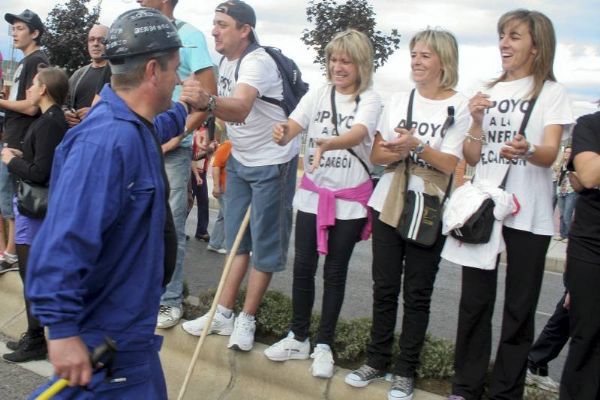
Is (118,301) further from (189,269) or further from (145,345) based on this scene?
(189,269)

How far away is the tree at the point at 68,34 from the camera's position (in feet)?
69.6

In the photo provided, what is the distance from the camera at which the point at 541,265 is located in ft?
11.6

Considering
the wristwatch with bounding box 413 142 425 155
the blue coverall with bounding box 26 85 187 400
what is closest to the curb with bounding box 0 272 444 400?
the wristwatch with bounding box 413 142 425 155

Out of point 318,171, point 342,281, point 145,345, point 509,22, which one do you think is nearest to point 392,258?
point 342,281

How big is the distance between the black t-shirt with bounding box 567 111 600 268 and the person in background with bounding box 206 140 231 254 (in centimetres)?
235

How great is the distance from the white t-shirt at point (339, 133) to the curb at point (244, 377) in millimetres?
989

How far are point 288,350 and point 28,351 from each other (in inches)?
79.7

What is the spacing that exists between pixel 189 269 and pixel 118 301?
5490mm

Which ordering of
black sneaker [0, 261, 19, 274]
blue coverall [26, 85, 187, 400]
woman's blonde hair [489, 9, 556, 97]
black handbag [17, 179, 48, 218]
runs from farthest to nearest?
black sneaker [0, 261, 19, 274]
black handbag [17, 179, 48, 218]
woman's blonde hair [489, 9, 556, 97]
blue coverall [26, 85, 187, 400]

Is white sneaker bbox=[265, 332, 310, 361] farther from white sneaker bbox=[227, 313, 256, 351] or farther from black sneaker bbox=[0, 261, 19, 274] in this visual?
black sneaker bbox=[0, 261, 19, 274]

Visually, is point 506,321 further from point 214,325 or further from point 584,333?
point 214,325

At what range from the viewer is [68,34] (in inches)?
834

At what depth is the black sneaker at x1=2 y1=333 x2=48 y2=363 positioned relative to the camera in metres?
4.81

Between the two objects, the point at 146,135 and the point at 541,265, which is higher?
the point at 146,135
